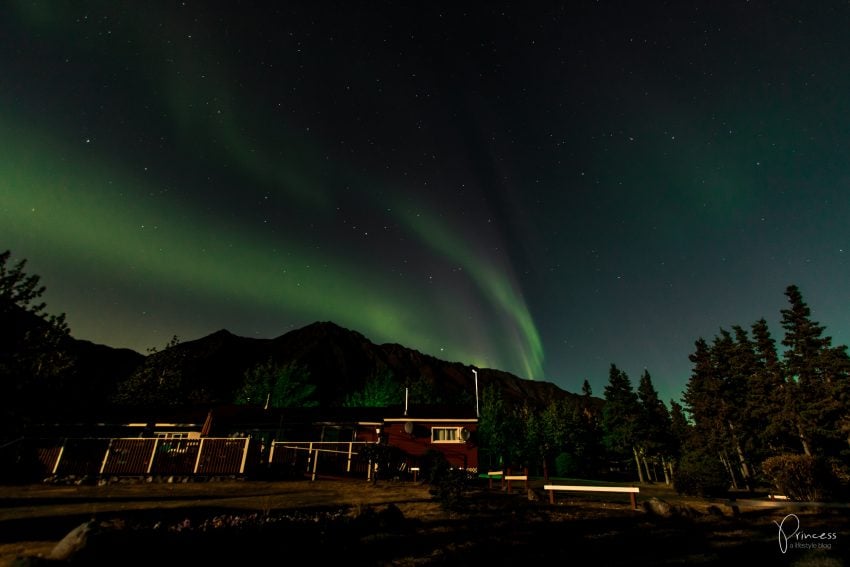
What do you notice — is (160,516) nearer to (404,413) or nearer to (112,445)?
(112,445)

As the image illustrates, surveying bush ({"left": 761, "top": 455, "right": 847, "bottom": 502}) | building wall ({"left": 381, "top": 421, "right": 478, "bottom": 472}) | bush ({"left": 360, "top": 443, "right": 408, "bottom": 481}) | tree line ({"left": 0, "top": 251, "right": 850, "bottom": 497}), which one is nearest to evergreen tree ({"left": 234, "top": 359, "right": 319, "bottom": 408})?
tree line ({"left": 0, "top": 251, "right": 850, "bottom": 497})

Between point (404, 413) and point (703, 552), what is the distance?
29175mm

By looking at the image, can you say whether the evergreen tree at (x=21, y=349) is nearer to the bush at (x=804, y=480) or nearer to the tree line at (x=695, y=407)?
the tree line at (x=695, y=407)

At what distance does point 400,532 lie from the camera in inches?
412

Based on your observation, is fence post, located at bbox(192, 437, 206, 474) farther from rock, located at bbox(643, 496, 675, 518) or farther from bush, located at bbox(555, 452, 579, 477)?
bush, located at bbox(555, 452, 579, 477)

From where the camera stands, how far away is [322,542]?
9469 millimetres

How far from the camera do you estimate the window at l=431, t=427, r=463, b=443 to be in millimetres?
35062

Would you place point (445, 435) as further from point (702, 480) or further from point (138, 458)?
point (138, 458)

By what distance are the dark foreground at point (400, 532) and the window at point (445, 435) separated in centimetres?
1989

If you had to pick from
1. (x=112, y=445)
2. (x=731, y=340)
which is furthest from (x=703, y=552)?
(x=731, y=340)

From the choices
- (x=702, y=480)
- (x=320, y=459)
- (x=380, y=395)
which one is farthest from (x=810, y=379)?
(x=380, y=395)

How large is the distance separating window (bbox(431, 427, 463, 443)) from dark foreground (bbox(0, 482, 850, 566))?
19893mm

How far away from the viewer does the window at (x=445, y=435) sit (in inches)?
1380

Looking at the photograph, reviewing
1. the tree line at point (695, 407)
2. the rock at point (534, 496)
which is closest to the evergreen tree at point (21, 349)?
the tree line at point (695, 407)
